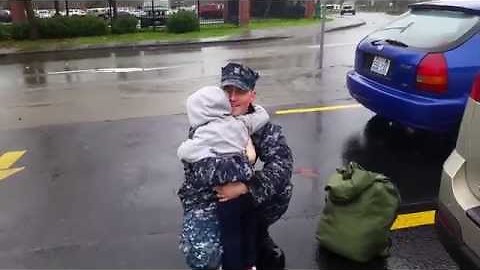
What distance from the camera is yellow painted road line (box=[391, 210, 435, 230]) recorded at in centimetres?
355

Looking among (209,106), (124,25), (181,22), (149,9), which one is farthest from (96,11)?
(209,106)

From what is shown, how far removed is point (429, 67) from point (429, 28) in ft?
2.12

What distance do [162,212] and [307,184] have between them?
1234mm

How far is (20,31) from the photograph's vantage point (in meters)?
18.6

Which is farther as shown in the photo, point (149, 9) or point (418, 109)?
point (149, 9)

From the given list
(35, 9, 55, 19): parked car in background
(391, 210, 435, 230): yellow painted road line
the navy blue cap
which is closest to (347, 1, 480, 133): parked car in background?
(391, 210, 435, 230): yellow painted road line

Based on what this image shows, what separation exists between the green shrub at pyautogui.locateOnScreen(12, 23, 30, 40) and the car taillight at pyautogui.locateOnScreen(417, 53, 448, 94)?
1745cm

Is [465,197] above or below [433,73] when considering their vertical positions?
below

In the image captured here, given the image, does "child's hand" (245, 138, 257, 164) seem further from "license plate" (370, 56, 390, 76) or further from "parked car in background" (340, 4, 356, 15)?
"parked car in background" (340, 4, 356, 15)

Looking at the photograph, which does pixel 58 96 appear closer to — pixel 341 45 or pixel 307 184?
pixel 307 184

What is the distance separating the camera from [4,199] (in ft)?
13.5

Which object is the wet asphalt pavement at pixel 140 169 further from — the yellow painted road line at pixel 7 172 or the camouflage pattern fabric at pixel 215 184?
the camouflage pattern fabric at pixel 215 184

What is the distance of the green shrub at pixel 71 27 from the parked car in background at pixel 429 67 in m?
16.4

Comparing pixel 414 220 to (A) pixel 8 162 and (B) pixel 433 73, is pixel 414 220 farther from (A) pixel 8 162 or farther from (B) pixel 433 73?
(A) pixel 8 162
